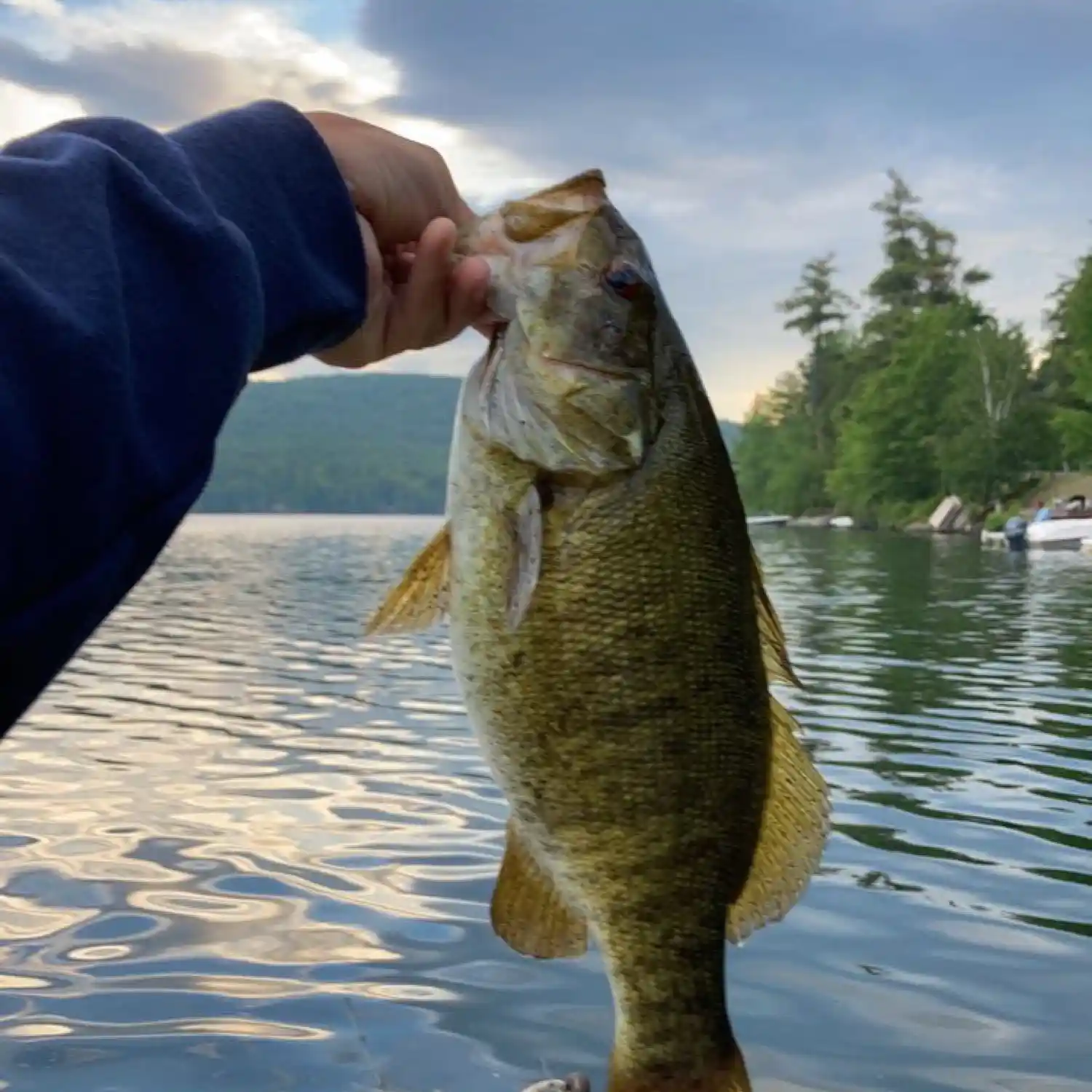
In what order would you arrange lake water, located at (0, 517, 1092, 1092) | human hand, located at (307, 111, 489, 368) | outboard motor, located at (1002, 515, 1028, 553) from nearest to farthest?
1. human hand, located at (307, 111, 489, 368)
2. lake water, located at (0, 517, 1092, 1092)
3. outboard motor, located at (1002, 515, 1028, 553)

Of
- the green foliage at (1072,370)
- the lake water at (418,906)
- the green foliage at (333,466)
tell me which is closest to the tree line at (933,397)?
the green foliage at (1072,370)

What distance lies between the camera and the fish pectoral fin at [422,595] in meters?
2.46

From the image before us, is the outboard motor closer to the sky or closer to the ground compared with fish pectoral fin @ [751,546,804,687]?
closer to the ground

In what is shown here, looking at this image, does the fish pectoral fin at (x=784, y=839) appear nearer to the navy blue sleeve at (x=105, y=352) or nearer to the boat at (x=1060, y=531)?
the navy blue sleeve at (x=105, y=352)

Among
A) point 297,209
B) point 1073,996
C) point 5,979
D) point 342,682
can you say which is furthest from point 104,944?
point 342,682

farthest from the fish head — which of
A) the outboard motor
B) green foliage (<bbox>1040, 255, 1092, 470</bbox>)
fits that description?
green foliage (<bbox>1040, 255, 1092, 470</bbox>)

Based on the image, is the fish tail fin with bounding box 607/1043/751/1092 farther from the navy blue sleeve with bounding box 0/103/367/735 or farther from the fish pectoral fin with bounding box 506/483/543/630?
the navy blue sleeve with bounding box 0/103/367/735

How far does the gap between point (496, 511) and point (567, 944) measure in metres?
0.80

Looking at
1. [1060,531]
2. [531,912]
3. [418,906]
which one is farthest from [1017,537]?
[531,912]

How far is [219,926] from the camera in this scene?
7.54 meters

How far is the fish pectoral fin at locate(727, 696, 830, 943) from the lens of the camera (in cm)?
258

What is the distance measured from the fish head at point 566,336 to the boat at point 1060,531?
4715cm

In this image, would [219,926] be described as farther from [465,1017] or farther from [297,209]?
[297,209]

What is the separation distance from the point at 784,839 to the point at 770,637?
38 centimetres
